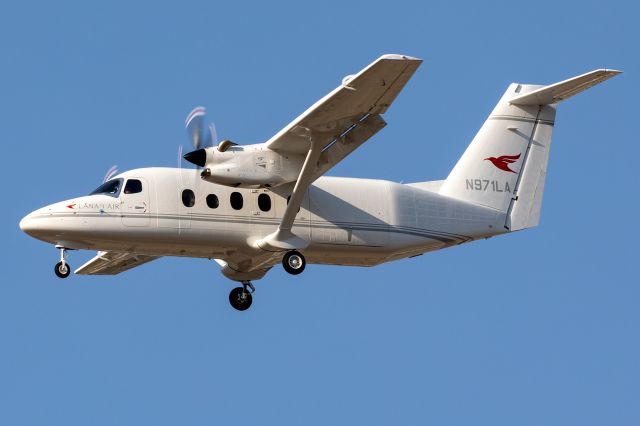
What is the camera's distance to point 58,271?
25.6 metres

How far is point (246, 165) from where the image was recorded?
25.5 m

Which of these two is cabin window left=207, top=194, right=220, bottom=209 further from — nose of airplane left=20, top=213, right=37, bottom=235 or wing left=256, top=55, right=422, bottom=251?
nose of airplane left=20, top=213, right=37, bottom=235

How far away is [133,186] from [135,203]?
14.8 inches

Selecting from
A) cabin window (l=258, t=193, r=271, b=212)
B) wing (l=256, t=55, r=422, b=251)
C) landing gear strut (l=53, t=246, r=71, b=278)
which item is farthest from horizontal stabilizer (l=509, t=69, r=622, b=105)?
landing gear strut (l=53, t=246, r=71, b=278)

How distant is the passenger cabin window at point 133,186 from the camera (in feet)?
84.2

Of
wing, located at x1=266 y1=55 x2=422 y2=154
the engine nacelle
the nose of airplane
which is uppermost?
wing, located at x1=266 y1=55 x2=422 y2=154

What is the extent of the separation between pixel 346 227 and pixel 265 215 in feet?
5.60

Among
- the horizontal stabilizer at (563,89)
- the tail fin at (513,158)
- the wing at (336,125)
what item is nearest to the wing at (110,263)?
the wing at (336,125)

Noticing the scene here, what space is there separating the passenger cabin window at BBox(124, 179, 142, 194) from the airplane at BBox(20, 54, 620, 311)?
0.7 inches

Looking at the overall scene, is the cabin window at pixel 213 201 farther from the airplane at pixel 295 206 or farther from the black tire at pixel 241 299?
the black tire at pixel 241 299

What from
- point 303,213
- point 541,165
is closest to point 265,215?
point 303,213

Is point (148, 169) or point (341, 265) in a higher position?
point (148, 169)

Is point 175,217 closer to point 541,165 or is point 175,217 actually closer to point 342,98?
point 342,98

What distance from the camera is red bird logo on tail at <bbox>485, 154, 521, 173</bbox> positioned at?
29172 mm
